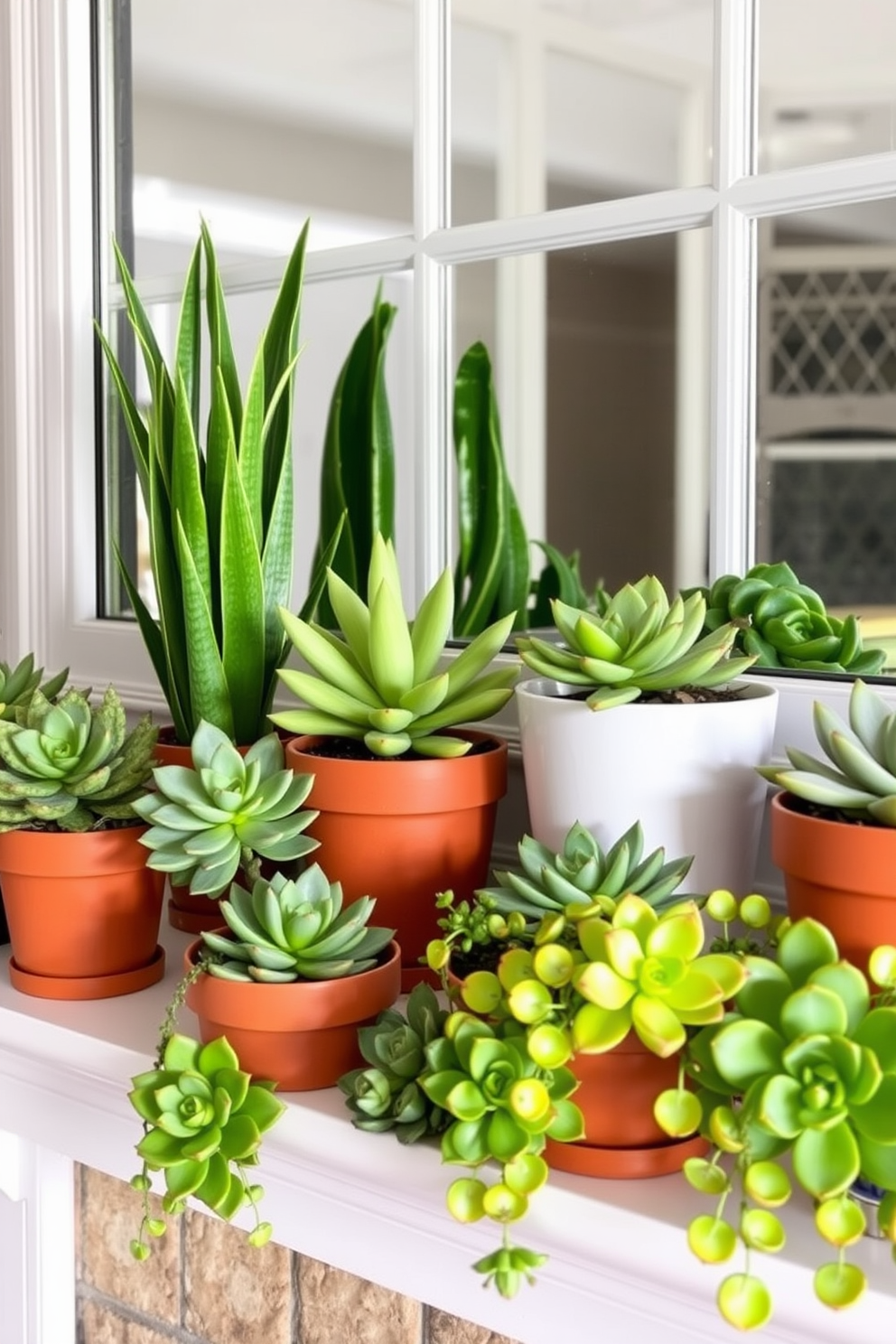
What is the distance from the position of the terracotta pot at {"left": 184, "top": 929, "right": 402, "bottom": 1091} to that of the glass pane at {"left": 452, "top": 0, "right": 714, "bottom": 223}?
2.64m

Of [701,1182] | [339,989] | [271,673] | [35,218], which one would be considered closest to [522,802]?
[271,673]

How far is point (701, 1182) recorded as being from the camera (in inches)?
18.3

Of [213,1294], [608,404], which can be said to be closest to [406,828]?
[213,1294]

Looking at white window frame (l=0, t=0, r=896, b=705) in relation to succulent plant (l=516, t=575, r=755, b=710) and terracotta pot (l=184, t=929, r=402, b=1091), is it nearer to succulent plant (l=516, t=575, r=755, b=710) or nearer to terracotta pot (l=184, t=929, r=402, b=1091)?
succulent plant (l=516, t=575, r=755, b=710)

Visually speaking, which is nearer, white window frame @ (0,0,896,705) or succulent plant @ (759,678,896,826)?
succulent plant @ (759,678,896,826)

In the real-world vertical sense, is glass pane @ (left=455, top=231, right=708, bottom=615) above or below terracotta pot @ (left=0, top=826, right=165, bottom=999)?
above

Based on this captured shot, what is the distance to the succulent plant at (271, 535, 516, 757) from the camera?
2.24ft

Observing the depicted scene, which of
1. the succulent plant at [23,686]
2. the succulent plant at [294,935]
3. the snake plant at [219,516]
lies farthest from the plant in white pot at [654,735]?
the succulent plant at [23,686]

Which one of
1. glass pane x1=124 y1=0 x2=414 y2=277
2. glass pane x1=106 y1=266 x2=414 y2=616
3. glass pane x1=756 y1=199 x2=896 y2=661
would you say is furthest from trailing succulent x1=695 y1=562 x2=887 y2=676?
glass pane x1=756 y1=199 x2=896 y2=661

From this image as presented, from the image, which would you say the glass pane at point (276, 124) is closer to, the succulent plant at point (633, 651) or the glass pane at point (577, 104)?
the glass pane at point (577, 104)

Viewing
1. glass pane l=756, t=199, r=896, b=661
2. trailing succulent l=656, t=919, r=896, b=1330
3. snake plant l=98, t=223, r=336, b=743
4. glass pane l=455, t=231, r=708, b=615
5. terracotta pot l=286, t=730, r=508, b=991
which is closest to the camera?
trailing succulent l=656, t=919, r=896, b=1330

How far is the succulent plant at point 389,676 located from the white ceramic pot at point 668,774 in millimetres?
53

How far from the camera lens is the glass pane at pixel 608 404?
11.2ft

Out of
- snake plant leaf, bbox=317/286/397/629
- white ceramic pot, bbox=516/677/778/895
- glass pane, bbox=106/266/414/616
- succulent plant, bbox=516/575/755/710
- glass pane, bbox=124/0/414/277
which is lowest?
white ceramic pot, bbox=516/677/778/895
